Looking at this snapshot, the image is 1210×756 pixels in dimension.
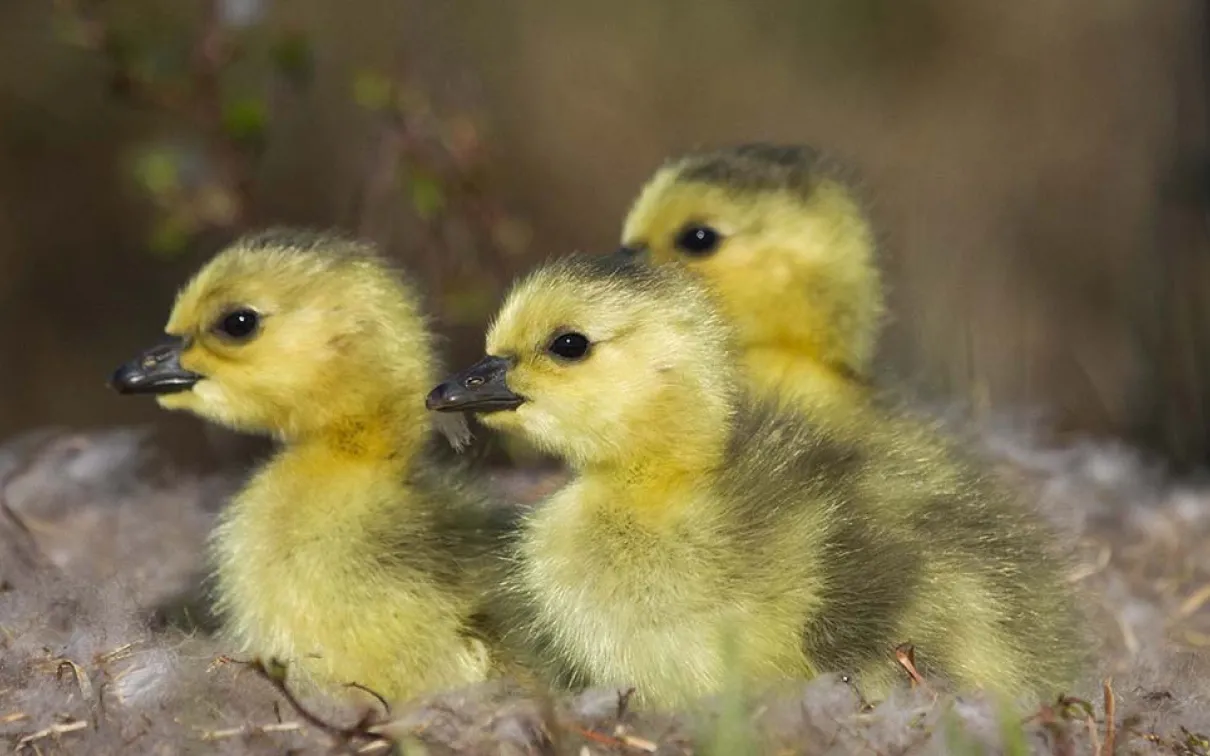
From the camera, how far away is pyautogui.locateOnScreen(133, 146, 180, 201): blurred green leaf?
3430 millimetres

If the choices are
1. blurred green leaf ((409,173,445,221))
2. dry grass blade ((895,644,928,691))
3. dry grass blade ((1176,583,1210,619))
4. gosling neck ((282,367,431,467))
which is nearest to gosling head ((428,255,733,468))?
gosling neck ((282,367,431,467))

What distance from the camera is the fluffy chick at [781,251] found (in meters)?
2.70

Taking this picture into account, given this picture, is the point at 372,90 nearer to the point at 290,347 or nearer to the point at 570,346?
the point at 290,347

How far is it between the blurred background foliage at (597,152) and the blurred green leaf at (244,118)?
0.03 feet

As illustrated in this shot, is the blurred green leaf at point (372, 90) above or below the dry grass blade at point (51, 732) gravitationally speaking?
above

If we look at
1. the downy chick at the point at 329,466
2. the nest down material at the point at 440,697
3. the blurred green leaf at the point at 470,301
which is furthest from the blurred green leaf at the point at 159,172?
the downy chick at the point at 329,466

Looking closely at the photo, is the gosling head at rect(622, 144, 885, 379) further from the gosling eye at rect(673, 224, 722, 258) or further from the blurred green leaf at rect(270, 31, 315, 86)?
the blurred green leaf at rect(270, 31, 315, 86)

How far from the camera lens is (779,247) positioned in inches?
108

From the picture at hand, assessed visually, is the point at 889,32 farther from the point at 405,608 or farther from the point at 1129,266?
the point at 405,608

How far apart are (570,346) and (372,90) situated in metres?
1.39

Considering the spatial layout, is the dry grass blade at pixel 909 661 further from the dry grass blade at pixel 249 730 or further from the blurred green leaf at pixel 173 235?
the blurred green leaf at pixel 173 235

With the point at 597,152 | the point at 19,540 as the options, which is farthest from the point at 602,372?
the point at 597,152

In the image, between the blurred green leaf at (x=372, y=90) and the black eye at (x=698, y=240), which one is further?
the blurred green leaf at (x=372, y=90)

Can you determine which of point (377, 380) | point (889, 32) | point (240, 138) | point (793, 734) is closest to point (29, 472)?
point (240, 138)
